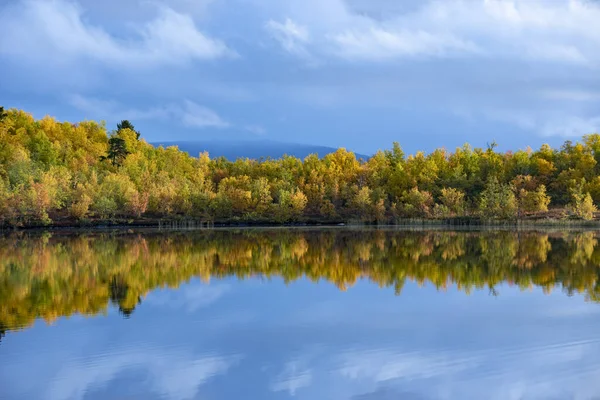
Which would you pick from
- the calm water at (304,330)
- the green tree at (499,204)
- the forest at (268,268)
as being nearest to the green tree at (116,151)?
the green tree at (499,204)

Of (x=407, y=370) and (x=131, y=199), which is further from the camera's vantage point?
(x=131, y=199)

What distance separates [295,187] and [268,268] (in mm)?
48206

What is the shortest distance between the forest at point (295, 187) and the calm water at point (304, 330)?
37494 mm

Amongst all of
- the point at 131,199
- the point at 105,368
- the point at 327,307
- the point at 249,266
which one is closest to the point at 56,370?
the point at 105,368

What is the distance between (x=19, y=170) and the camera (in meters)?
63.7

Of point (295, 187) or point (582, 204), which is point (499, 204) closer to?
point (582, 204)

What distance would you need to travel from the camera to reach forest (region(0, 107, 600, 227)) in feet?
200

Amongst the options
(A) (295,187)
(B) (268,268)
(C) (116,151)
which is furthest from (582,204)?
(C) (116,151)

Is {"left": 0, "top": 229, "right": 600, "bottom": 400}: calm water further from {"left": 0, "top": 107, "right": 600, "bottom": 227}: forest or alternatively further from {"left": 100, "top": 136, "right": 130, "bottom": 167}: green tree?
{"left": 100, "top": 136, "right": 130, "bottom": 167}: green tree

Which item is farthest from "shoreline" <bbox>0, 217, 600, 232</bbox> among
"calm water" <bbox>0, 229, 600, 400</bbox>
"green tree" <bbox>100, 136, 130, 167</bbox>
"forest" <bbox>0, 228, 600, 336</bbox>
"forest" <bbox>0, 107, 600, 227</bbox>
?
"calm water" <bbox>0, 229, 600, 400</bbox>

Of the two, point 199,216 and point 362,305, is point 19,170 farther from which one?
point 362,305

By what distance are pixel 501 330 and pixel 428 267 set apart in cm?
1050

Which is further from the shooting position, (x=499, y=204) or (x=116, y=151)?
(x=116, y=151)

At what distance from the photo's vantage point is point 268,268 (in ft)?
80.0
